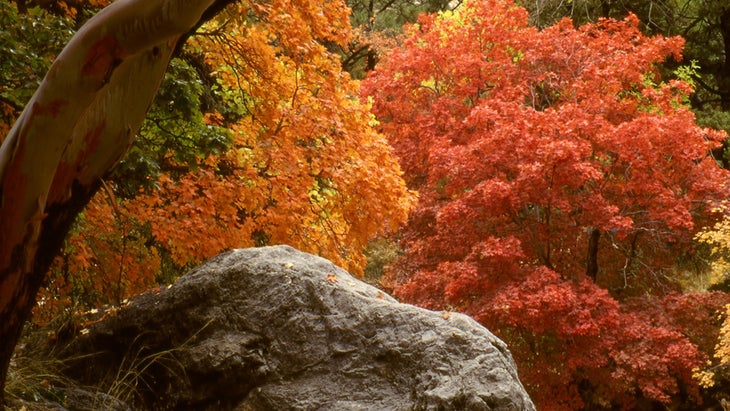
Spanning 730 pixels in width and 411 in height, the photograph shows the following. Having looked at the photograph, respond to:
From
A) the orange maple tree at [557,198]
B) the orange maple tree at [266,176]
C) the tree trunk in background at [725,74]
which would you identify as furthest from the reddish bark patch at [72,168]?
the tree trunk in background at [725,74]

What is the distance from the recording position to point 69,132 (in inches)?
106

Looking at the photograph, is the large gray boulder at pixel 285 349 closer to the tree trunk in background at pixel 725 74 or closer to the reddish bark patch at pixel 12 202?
the reddish bark patch at pixel 12 202

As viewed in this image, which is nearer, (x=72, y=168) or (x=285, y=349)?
(x=72, y=168)

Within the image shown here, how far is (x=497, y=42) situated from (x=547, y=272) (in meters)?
4.62

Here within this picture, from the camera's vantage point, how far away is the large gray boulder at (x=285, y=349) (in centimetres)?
420

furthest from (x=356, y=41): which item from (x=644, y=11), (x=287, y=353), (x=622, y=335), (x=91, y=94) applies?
(x=91, y=94)

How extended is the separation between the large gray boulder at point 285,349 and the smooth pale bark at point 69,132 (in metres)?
1.73

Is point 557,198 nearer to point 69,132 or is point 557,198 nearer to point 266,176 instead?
point 266,176

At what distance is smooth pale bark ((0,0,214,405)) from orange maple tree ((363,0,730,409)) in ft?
21.9

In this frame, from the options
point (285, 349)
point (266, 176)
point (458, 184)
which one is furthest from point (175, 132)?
point (458, 184)

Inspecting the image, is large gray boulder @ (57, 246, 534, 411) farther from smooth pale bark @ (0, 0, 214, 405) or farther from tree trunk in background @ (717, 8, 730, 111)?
tree trunk in background @ (717, 8, 730, 111)

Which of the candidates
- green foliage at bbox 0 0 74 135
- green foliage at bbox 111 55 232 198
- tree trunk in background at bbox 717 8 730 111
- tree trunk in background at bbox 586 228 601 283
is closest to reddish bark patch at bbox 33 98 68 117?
green foliage at bbox 0 0 74 135

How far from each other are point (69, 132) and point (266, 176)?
5.56 m

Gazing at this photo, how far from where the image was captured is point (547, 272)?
9.19 meters
